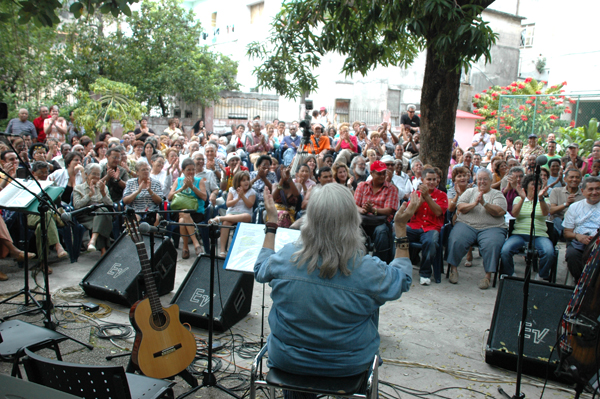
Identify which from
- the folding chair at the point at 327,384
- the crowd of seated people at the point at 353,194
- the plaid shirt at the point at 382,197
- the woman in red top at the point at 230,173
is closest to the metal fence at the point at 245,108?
the crowd of seated people at the point at 353,194

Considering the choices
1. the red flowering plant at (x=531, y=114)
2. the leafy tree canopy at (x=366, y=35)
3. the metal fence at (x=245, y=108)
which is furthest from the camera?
the metal fence at (x=245, y=108)

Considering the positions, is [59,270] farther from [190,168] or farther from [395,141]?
[395,141]

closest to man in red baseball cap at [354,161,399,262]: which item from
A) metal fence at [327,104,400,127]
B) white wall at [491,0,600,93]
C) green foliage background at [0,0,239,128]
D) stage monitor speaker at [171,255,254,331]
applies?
stage monitor speaker at [171,255,254,331]

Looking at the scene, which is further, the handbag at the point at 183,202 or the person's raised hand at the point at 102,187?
the handbag at the point at 183,202

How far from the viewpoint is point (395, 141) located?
11.4 m

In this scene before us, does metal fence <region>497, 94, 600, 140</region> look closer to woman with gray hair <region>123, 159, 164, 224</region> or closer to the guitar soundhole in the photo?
woman with gray hair <region>123, 159, 164, 224</region>

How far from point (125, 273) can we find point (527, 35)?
26.8 meters

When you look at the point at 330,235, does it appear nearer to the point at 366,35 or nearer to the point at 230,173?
the point at 366,35

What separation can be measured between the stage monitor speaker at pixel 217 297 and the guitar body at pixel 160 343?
714mm

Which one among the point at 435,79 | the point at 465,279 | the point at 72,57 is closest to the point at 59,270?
the point at 465,279

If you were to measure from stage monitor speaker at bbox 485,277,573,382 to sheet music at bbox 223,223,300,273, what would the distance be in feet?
5.80

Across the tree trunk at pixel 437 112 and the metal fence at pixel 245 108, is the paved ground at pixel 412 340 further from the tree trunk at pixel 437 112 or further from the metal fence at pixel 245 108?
the metal fence at pixel 245 108

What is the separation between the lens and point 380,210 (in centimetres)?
577

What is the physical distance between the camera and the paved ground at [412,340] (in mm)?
3402
